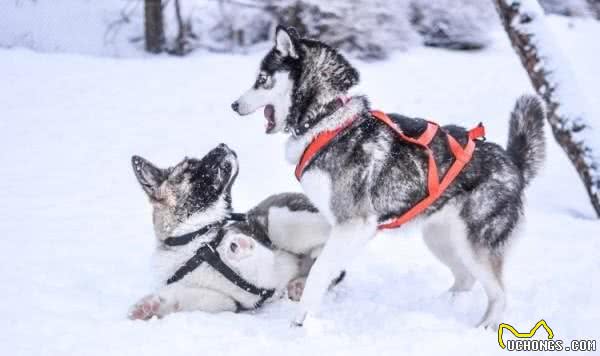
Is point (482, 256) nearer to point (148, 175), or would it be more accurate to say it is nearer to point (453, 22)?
point (148, 175)

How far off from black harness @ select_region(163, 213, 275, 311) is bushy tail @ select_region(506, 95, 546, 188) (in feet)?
5.35

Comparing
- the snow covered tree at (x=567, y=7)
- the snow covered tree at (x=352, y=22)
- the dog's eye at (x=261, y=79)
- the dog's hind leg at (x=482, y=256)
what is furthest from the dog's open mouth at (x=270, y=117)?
the snow covered tree at (x=567, y=7)

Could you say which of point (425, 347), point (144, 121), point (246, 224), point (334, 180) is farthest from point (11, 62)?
point (425, 347)

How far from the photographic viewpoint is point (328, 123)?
11.5 feet

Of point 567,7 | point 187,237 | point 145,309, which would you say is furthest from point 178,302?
point 567,7

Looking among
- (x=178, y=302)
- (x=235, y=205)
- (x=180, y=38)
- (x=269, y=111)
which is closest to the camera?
(x=178, y=302)

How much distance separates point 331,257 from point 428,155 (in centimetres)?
78

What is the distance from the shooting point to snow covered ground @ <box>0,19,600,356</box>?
3125mm

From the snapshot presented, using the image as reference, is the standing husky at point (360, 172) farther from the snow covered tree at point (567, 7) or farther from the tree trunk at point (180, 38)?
the snow covered tree at point (567, 7)

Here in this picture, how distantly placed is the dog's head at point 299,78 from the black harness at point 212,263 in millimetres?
786

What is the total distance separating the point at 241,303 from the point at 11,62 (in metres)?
8.26

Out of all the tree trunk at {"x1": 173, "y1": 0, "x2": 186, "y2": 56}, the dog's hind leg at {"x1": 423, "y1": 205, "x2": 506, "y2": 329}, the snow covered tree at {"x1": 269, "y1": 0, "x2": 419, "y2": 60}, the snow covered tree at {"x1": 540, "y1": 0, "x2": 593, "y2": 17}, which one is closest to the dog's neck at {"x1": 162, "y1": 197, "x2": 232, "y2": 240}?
the dog's hind leg at {"x1": 423, "y1": 205, "x2": 506, "y2": 329}

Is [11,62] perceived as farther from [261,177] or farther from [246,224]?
[246,224]

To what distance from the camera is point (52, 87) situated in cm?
977
